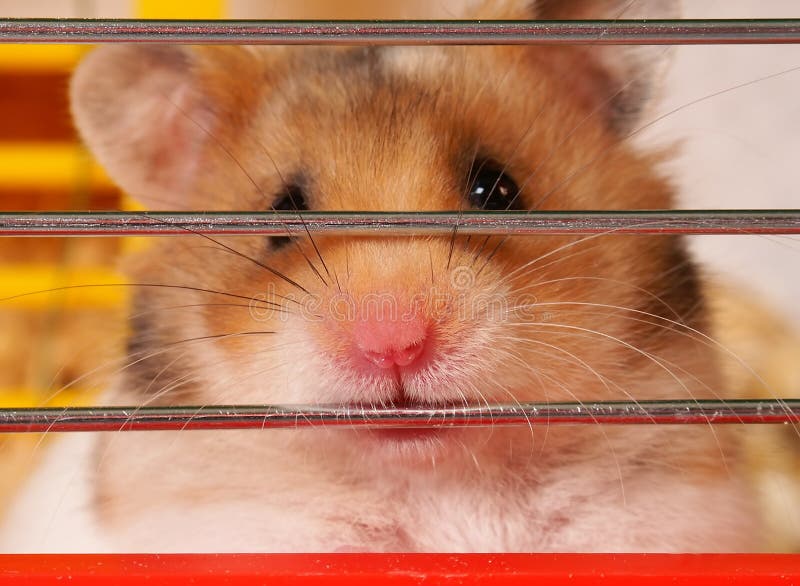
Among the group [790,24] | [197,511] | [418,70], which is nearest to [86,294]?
[197,511]

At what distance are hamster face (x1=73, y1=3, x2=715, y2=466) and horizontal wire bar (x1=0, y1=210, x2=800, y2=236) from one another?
0.36ft

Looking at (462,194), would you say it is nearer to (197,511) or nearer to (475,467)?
(475,467)

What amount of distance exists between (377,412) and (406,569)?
0.16 metres

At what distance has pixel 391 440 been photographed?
1.06m

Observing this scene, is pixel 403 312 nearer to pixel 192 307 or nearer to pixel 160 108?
pixel 192 307

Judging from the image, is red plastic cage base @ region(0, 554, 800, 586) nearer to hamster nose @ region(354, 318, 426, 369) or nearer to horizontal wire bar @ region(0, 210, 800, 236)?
hamster nose @ region(354, 318, 426, 369)

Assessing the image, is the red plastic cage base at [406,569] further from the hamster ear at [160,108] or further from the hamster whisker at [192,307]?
the hamster ear at [160,108]

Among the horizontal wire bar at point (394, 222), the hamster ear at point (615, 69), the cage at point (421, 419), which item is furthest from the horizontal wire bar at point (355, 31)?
the hamster ear at point (615, 69)

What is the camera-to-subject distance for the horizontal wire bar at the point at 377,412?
34.5 inches

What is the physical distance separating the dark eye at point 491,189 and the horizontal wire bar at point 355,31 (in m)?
0.32

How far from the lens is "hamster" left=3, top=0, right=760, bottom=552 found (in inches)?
40.0

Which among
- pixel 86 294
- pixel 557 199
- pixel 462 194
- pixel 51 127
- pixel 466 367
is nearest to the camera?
pixel 466 367

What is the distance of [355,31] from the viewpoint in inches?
34.1

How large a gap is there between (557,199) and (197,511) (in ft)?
2.21
